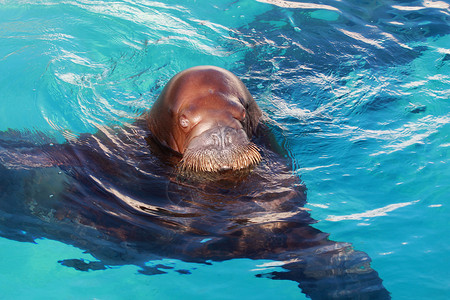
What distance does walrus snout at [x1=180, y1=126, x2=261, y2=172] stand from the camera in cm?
418

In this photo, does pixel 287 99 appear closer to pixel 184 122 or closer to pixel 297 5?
pixel 184 122

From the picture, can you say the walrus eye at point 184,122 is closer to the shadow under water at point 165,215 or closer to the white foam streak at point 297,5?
the shadow under water at point 165,215

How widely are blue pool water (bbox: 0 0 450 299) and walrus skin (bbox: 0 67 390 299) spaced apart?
0.13 meters

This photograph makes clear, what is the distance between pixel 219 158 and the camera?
13.8 ft

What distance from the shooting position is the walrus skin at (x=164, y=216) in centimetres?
370

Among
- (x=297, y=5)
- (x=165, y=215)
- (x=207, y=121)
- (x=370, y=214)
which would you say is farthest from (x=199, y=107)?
(x=297, y=5)

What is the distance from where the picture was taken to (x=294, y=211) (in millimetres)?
4281

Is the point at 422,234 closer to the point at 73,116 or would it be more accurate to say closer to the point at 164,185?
the point at 164,185

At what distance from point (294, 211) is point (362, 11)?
6621 mm

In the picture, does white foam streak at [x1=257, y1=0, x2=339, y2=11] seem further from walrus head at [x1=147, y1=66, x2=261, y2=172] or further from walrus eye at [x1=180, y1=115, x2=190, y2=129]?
walrus eye at [x1=180, y1=115, x2=190, y2=129]

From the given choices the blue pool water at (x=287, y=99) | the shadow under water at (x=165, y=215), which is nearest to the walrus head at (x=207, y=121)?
the shadow under water at (x=165, y=215)

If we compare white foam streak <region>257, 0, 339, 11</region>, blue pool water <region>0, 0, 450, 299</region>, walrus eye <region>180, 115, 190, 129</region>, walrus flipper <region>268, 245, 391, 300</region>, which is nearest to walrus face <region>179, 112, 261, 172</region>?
walrus eye <region>180, 115, 190, 129</region>

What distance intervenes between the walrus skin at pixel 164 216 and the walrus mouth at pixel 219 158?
0.58 ft

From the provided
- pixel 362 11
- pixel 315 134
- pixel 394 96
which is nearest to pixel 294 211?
pixel 315 134
